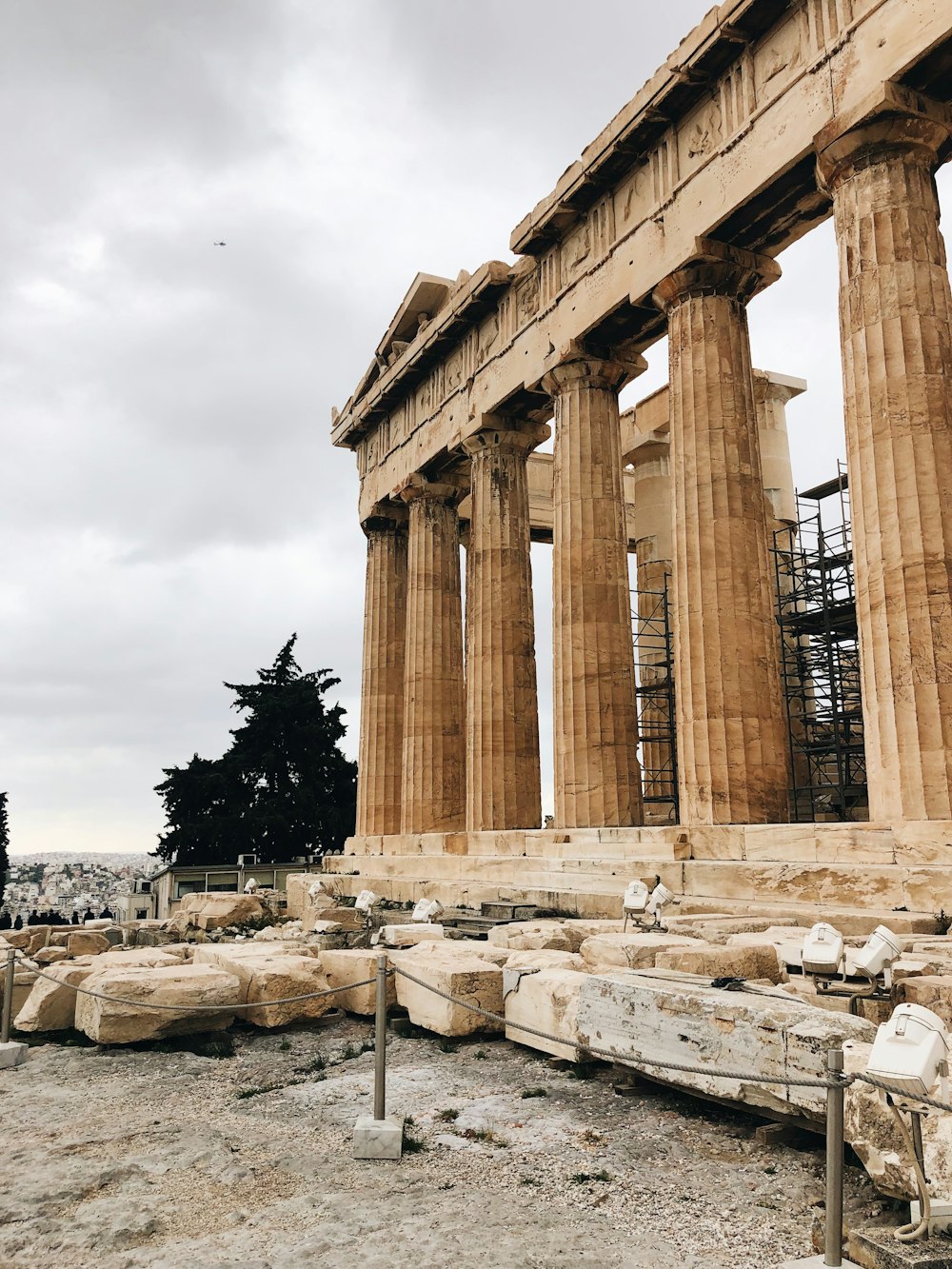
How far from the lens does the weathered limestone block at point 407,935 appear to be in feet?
34.9

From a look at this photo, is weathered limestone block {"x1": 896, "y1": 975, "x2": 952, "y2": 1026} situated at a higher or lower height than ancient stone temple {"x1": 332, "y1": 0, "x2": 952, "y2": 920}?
lower

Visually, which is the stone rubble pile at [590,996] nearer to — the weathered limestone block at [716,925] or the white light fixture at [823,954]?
the weathered limestone block at [716,925]

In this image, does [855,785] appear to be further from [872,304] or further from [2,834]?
[2,834]

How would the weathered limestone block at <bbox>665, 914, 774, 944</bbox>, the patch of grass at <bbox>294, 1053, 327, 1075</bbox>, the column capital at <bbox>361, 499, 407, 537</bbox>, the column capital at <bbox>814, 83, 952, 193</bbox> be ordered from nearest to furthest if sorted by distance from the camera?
the patch of grass at <bbox>294, 1053, 327, 1075</bbox>, the weathered limestone block at <bbox>665, 914, 774, 944</bbox>, the column capital at <bbox>814, 83, 952, 193</bbox>, the column capital at <bbox>361, 499, 407, 537</bbox>

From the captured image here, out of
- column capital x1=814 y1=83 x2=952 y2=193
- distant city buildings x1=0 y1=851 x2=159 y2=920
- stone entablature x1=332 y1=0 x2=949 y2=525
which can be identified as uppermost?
stone entablature x1=332 y1=0 x2=949 y2=525

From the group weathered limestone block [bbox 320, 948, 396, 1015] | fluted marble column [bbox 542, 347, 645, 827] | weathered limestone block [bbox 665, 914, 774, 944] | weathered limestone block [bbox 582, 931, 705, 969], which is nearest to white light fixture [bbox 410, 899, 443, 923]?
weathered limestone block [bbox 320, 948, 396, 1015]

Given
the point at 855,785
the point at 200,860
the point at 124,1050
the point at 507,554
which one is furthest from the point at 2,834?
the point at 124,1050

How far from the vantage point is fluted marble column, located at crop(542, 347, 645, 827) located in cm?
1677

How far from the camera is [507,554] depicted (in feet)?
68.3

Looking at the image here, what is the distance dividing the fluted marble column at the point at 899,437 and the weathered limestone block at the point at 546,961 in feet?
15.1

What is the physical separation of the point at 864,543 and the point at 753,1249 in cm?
915

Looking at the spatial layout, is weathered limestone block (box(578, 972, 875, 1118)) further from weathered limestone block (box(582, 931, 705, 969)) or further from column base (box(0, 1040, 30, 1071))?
column base (box(0, 1040, 30, 1071))

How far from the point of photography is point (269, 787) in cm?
4344

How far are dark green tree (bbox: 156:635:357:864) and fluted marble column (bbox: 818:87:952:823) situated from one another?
32991 millimetres
